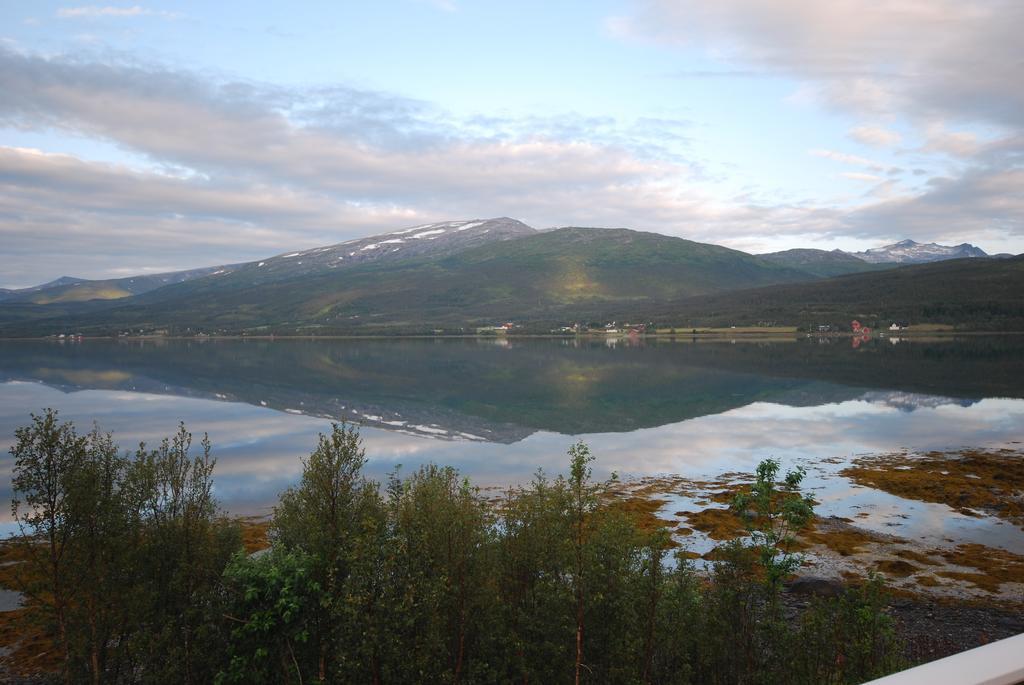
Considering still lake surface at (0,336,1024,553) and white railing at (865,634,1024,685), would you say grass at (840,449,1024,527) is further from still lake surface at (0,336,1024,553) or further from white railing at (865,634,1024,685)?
white railing at (865,634,1024,685)

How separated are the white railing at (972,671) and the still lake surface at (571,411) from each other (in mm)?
35322

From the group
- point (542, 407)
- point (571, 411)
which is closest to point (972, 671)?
point (571, 411)

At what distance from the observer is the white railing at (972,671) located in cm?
310

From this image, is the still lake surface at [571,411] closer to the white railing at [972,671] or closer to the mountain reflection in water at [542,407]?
the mountain reflection in water at [542,407]

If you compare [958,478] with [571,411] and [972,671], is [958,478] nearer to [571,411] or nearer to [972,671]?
[571,411]

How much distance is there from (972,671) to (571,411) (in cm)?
7627

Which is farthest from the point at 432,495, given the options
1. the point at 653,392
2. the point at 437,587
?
the point at 653,392

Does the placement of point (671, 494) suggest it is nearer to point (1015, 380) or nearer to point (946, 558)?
point (946, 558)

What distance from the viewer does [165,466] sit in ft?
69.1

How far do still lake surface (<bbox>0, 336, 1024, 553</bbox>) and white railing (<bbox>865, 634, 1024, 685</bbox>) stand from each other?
35.3 m

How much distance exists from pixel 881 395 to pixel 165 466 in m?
93.9

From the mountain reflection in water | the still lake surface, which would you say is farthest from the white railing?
the mountain reflection in water

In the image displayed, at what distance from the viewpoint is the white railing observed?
310cm

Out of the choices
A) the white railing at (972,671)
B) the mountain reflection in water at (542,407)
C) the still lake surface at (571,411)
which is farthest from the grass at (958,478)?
the white railing at (972,671)
